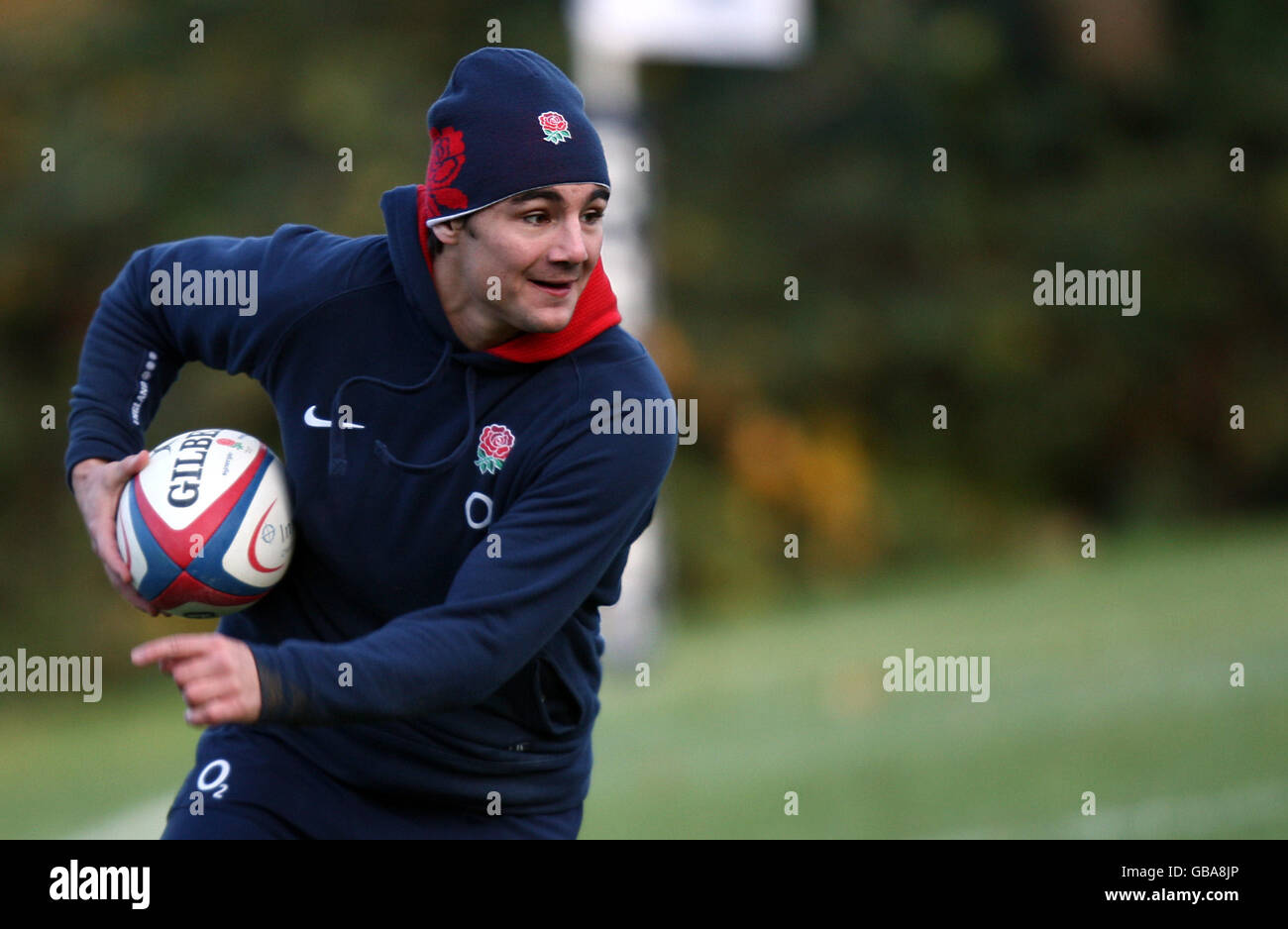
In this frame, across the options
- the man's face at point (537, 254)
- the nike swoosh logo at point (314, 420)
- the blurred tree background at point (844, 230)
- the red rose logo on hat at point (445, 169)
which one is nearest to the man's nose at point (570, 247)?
the man's face at point (537, 254)

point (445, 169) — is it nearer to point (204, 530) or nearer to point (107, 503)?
point (204, 530)

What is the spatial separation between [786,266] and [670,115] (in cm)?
223

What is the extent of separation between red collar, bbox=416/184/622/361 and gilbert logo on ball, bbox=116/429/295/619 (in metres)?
0.68

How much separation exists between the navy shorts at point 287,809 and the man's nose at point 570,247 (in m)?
1.35

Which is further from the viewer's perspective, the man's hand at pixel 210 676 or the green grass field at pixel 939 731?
the green grass field at pixel 939 731

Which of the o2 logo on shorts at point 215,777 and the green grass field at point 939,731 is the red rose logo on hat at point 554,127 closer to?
the o2 logo on shorts at point 215,777

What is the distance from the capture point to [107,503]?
13.4ft

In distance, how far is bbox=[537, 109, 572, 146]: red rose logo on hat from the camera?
376 centimetres

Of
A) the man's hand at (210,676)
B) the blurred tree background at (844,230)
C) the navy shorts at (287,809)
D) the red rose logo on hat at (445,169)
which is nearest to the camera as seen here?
the man's hand at (210,676)

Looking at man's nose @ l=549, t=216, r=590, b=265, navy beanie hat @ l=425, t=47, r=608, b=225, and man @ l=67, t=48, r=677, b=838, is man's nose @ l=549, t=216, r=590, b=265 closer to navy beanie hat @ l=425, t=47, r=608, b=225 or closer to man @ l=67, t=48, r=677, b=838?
man @ l=67, t=48, r=677, b=838

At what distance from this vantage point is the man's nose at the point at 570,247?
3.74 metres

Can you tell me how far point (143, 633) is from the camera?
17.0 metres
